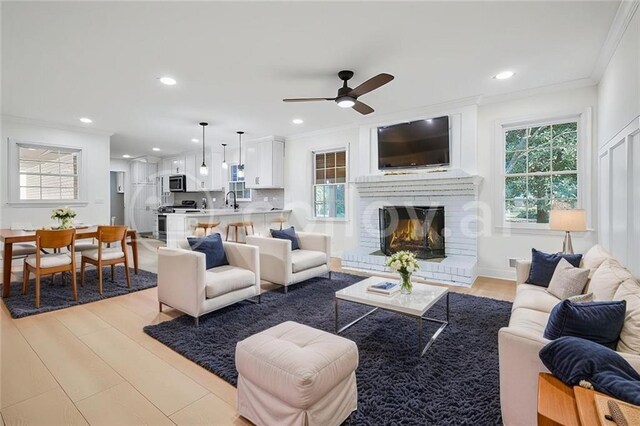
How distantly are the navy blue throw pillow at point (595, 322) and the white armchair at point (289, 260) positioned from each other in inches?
A: 113

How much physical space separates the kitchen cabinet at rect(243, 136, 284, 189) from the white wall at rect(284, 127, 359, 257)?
186 millimetres

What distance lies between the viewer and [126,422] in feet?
5.65

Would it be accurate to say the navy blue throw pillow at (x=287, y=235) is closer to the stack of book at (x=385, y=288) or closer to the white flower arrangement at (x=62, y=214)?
the stack of book at (x=385, y=288)

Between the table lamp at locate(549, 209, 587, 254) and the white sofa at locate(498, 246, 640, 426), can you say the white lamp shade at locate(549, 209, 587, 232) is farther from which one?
the white sofa at locate(498, 246, 640, 426)

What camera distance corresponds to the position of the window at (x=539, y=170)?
165 inches

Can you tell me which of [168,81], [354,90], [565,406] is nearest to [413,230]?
[354,90]

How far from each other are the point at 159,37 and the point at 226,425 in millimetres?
3038

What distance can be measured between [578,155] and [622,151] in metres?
1.46

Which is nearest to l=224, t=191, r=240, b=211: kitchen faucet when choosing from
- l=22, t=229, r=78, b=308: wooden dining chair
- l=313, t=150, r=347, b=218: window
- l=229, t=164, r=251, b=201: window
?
l=229, t=164, r=251, b=201: window

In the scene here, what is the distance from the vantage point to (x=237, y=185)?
815 cm

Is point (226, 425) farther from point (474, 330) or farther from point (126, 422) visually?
point (474, 330)

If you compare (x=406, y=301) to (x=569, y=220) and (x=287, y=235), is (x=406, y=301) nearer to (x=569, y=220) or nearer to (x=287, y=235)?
(x=569, y=220)

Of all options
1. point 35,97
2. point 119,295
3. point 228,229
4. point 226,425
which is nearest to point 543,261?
point 226,425

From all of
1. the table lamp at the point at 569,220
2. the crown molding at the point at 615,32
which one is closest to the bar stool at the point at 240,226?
the table lamp at the point at 569,220
